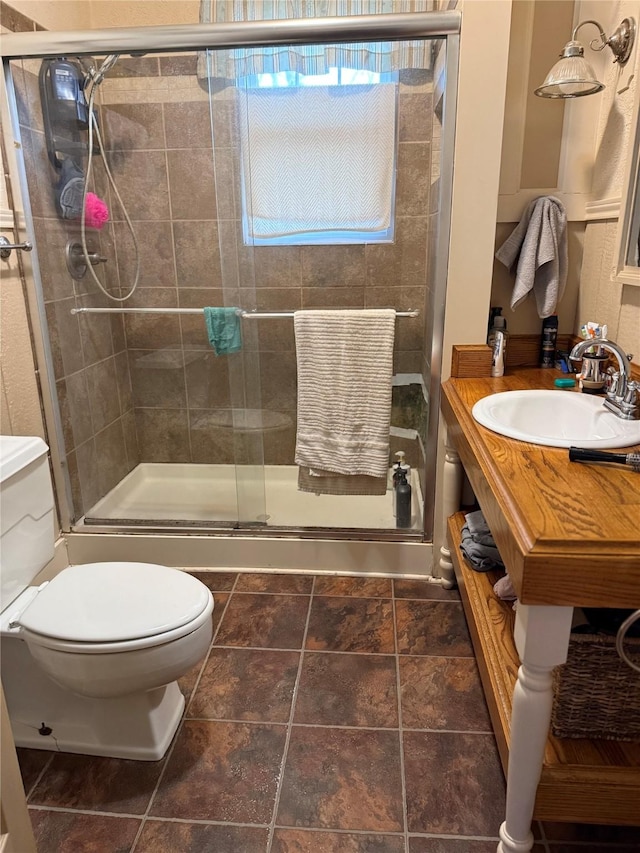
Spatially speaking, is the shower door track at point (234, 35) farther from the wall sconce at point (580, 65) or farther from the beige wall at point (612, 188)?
the beige wall at point (612, 188)

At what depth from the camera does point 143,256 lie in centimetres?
256

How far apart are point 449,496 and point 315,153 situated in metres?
1.35

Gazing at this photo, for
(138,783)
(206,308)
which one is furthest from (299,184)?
(138,783)

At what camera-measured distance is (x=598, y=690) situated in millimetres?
1132

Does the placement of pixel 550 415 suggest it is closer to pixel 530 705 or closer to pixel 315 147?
pixel 530 705

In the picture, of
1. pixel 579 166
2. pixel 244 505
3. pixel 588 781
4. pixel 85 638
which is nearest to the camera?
pixel 588 781

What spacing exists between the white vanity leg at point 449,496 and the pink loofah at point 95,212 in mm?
1664

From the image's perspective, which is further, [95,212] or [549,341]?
[95,212]

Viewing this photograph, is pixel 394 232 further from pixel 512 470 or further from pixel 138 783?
pixel 138 783

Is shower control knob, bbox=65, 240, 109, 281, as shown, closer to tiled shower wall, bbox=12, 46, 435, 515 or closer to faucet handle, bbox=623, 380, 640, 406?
tiled shower wall, bbox=12, 46, 435, 515

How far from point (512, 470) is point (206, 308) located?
1.54 metres

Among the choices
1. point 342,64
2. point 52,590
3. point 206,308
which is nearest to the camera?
point 52,590

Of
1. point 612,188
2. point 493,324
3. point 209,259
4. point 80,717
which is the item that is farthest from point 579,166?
point 80,717

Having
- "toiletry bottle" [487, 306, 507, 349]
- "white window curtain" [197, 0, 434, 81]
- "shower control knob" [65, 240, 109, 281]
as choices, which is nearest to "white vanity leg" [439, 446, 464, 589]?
"toiletry bottle" [487, 306, 507, 349]
